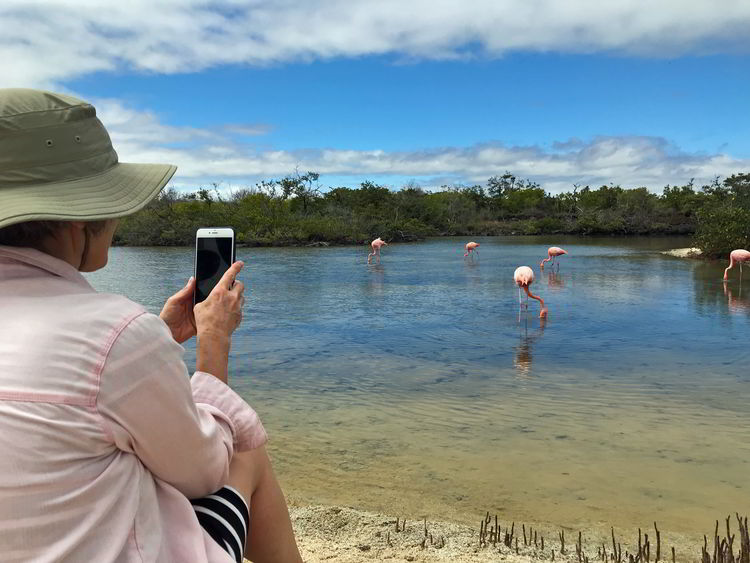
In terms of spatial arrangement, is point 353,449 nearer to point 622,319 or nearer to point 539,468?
point 539,468

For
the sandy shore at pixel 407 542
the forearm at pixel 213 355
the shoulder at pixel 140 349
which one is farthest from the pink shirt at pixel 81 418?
the sandy shore at pixel 407 542

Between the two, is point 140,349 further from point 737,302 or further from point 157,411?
point 737,302

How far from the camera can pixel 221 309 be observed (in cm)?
164

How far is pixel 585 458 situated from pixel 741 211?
19302mm

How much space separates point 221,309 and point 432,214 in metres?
45.0

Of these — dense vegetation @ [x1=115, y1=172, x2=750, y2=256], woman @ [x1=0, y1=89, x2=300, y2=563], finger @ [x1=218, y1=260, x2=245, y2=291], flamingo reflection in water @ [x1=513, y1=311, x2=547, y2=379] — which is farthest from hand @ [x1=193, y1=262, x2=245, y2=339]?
dense vegetation @ [x1=115, y1=172, x2=750, y2=256]

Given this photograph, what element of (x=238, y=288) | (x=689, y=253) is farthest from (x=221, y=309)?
(x=689, y=253)

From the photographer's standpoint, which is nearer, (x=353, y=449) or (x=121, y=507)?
(x=121, y=507)

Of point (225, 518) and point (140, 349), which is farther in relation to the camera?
point (225, 518)

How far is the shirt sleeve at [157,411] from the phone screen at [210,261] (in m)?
0.64

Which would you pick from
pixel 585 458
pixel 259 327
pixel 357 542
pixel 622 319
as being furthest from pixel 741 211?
pixel 357 542

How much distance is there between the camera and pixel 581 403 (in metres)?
5.40

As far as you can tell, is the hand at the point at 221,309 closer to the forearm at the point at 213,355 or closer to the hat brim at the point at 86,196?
the forearm at the point at 213,355

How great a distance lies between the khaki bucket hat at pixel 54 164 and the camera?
1.08 meters
